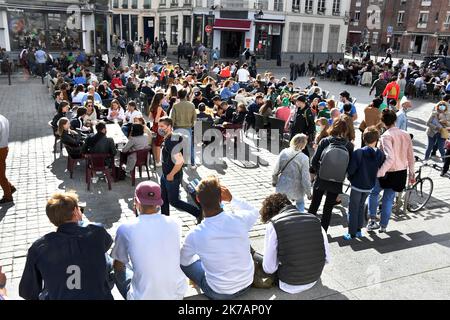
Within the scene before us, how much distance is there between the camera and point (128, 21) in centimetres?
4603

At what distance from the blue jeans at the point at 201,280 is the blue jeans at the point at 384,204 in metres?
3.09

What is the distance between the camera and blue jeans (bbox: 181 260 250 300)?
13.5ft

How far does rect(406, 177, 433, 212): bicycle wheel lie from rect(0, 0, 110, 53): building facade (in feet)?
83.6

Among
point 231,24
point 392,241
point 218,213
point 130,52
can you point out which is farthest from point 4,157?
point 231,24

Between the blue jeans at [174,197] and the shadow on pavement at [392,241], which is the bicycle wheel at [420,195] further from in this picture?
the blue jeans at [174,197]

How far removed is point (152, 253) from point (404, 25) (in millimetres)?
59118

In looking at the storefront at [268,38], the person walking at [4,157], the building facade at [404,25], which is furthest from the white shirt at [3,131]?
the building facade at [404,25]

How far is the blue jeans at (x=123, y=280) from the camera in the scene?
398 centimetres

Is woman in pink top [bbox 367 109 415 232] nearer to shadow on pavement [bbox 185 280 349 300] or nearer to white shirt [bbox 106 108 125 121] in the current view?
shadow on pavement [bbox 185 280 349 300]

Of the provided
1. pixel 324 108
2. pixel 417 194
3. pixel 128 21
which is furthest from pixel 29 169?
pixel 128 21

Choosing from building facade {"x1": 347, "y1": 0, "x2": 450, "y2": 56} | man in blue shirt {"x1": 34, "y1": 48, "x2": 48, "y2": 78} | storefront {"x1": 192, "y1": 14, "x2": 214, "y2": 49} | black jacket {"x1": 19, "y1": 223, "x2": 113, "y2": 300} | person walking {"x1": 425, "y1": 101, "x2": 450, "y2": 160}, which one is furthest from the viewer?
building facade {"x1": 347, "y1": 0, "x2": 450, "y2": 56}

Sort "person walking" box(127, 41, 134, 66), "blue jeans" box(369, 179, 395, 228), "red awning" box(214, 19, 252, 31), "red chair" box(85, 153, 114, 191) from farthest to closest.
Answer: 1. "red awning" box(214, 19, 252, 31)
2. "person walking" box(127, 41, 134, 66)
3. "red chair" box(85, 153, 114, 191)
4. "blue jeans" box(369, 179, 395, 228)

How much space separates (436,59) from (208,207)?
31.6 metres

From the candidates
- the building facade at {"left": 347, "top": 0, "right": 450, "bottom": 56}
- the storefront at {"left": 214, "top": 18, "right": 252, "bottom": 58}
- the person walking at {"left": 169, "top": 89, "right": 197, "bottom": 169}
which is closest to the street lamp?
the storefront at {"left": 214, "top": 18, "right": 252, "bottom": 58}
